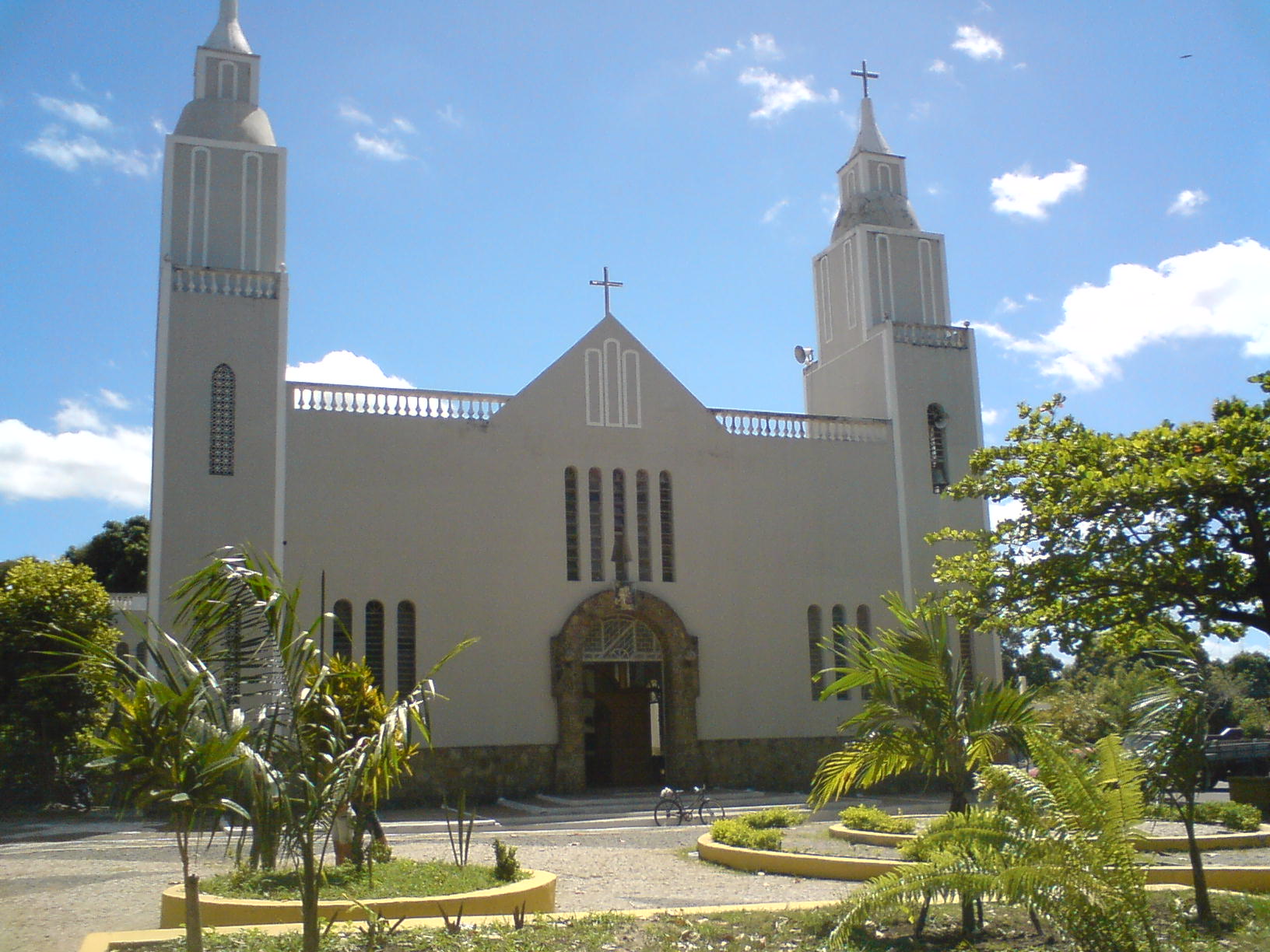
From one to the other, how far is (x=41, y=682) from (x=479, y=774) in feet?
24.8

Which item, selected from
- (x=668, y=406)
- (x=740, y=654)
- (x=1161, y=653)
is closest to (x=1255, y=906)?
(x=1161, y=653)

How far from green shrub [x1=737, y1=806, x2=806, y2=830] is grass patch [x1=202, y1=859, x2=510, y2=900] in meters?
5.12

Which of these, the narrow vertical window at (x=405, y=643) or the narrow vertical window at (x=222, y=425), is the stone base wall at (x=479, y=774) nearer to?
the narrow vertical window at (x=405, y=643)

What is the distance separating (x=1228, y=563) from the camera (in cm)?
1153

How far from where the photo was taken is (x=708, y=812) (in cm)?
1934

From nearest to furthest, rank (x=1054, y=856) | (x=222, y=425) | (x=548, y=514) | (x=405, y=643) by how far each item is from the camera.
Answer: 1. (x=1054, y=856)
2. (x=222, y=425)
3. (x=405, y=643)
4. (x=548, y=514)

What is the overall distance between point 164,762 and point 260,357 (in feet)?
53.2

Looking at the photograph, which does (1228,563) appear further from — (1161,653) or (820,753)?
(820,753)

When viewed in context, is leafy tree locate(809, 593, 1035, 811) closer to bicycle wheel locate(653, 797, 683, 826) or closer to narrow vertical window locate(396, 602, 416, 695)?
bicycle wheel locate(653, 797, 683, 826)

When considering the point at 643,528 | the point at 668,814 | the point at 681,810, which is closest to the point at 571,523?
the point at 643,528

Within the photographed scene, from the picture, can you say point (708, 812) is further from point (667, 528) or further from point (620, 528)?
point (667, 528)

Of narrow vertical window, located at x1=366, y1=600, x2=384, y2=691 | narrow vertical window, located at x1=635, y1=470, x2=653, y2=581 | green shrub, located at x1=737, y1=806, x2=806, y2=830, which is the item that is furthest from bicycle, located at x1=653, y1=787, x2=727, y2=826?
narrow vertical window, located at x1=366, y1=600, x2=384, y2=691

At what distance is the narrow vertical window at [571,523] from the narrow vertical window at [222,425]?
20.5ft

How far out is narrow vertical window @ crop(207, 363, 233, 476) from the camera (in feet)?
68.3
